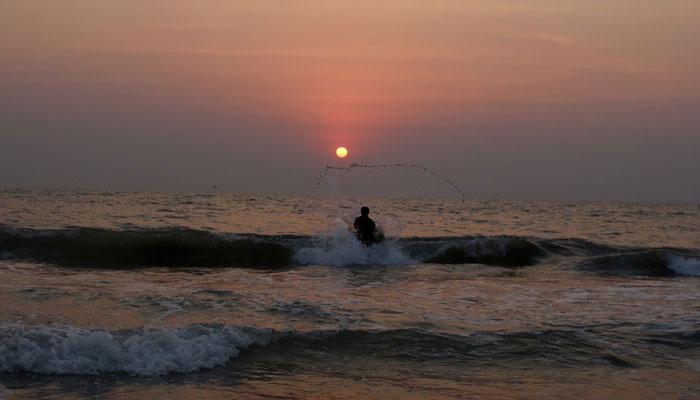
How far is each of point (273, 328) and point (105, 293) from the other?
4.13 m

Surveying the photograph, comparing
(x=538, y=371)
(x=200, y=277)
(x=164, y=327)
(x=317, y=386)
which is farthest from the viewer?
(x=200, y=277)

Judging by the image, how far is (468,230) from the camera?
33938 millimetres

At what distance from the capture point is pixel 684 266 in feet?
76.0

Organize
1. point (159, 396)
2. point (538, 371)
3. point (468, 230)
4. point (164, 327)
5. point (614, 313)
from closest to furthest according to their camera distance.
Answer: point (159, 396)
point (538, 371)
point (164, 327)
point (614, 313)
point (468, 230)

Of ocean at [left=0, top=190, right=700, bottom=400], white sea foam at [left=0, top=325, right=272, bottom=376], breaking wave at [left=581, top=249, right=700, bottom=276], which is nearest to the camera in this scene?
ocean at [left=0, top=190, right=700, bottom=400]

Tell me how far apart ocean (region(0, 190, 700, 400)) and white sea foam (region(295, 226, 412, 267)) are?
52 millimetres

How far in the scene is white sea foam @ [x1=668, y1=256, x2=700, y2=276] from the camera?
22797 millimetres

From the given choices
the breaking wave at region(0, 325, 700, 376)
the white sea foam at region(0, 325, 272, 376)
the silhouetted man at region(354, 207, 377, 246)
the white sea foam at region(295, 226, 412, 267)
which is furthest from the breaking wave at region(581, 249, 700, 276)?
the white sea foam at region(0, 325, 272, 376)

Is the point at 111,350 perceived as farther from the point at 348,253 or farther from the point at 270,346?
the point at 348,253

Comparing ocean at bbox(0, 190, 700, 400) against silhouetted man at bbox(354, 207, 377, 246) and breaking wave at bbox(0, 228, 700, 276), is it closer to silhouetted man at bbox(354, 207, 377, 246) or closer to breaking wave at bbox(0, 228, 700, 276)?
breaking wave at bbox(0, 228, 700, 276)

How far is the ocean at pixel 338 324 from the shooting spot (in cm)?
849

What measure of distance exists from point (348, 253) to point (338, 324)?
1156cm

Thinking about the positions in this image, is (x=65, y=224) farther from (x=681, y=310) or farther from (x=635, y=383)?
(x=635, y=383)

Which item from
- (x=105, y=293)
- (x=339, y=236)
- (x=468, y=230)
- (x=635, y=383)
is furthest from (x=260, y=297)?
(x=468, y=230)
